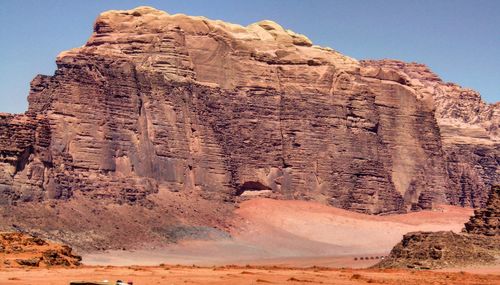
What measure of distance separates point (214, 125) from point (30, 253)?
46.8 metres

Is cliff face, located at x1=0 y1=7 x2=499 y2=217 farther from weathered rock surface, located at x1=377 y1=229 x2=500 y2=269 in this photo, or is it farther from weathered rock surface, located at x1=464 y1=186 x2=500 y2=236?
weathered rock surface, located at x1=464 y1=186 x2=500 y2=236

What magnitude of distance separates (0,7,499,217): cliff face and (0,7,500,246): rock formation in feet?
0.35

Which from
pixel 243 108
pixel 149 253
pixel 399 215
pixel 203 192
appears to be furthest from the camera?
pixel 399 215

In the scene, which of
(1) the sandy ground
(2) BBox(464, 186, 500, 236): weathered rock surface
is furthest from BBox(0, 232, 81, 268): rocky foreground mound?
(2) BBox(464, 186, 500, 236): weathered rock surface

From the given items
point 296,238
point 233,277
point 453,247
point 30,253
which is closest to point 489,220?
point 453,247

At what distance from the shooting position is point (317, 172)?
102m

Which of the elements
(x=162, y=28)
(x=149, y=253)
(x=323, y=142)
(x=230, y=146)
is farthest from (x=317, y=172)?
(x=149, y=253)

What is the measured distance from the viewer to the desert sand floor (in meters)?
41.8

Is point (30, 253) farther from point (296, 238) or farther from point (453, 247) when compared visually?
point (296, 238)

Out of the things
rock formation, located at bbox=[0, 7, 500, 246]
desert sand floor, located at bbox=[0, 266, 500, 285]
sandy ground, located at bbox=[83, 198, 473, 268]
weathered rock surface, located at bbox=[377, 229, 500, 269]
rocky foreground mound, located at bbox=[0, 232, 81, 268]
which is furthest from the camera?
rock formation, located at bbox=[0, 7, 500, 246]

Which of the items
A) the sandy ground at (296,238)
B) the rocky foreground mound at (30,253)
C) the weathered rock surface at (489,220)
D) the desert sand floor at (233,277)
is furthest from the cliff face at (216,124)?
the weathered rock surface at (489,220)

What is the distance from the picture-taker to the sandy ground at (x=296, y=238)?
75688 mm

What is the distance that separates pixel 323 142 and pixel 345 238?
37.5ft

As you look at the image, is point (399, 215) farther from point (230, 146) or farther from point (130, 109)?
point (130, 109)
